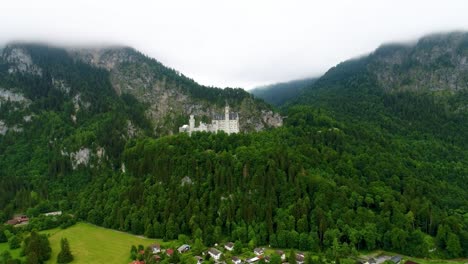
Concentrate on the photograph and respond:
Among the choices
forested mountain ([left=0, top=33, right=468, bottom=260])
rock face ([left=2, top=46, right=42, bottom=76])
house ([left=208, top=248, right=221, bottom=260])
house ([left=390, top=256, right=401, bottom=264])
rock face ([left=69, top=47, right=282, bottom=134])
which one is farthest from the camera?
rock face ([left=2, top=46, right=42, bottom=76])

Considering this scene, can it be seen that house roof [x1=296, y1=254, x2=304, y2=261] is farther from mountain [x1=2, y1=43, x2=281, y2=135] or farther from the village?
mountain [x1=2, y1=43, x2=281, y2=135]

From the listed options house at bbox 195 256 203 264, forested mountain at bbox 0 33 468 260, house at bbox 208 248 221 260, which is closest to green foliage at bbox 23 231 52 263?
forested mountain at bbox 0 33 468 260

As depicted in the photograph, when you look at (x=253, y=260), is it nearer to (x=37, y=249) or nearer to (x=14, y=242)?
(x=37, y=249)

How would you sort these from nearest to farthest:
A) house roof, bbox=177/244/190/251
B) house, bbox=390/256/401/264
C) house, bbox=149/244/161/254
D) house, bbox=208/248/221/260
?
house, bbox=208/248/221/260
house, bbox=390/256/401/264
house, bbox=149/244/161/254
house roof, bbox=177/244/190/251

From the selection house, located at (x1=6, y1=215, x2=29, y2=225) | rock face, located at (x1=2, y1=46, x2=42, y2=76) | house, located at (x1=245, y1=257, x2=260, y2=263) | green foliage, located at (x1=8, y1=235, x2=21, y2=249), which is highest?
rock face, located at (x1=2, y1=46, x2=42, y2=76)

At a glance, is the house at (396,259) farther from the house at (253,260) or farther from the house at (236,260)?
the house at (236,260)

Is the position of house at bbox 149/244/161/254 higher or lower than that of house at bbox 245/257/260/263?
higher

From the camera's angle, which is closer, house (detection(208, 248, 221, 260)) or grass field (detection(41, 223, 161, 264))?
house (detection(208, 248, 221, 260))

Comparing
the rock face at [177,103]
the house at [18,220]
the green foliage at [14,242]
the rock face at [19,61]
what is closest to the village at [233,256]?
the green foliage at [14,242]
